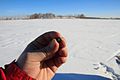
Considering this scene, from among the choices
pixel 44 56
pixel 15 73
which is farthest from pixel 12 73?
pixel 44 56

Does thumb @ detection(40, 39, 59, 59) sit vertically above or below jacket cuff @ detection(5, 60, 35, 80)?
above

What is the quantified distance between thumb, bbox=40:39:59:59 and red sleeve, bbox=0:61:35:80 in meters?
0.17

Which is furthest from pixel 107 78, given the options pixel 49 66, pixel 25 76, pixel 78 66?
pixel 25 76

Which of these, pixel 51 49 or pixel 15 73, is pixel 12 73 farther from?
pixel 51 49

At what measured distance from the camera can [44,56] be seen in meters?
1.19

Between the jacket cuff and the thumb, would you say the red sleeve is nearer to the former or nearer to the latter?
the jacket cuff

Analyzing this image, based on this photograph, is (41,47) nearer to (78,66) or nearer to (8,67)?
(8,67)

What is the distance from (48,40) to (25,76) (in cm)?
25

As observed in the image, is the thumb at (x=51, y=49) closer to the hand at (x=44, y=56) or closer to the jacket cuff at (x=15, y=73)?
the hand at (x=44, y=56)

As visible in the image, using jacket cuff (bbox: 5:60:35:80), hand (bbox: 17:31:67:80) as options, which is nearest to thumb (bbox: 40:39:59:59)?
hand (bbox: 17:31:67:80)

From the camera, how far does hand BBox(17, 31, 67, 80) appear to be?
1167 millimetres

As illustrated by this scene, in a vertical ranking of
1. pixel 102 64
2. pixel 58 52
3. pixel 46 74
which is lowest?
pixel 102 64

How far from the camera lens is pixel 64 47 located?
117cm

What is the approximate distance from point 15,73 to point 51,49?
9.1 inches
